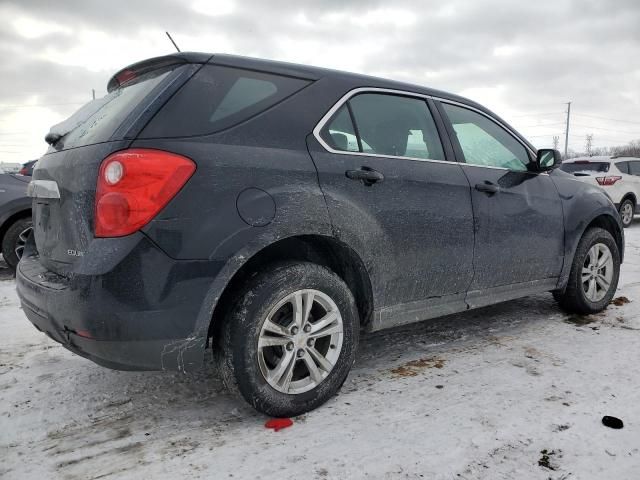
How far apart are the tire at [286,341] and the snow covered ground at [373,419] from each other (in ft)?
0.43

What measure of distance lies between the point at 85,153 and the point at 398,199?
5.07 ft

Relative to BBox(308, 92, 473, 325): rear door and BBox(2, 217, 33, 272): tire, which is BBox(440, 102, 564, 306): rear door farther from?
BBox(2, 217, 33, 272): tire

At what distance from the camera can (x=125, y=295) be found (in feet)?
6.10

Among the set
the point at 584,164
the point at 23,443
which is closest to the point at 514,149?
the point at 23,443

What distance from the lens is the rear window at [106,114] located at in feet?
6.88

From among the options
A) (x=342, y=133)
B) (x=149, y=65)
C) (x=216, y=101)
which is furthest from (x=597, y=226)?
(x=149, y=65)

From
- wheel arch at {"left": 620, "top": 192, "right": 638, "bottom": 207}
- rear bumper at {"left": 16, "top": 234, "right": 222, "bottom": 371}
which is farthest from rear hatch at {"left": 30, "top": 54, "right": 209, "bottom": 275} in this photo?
wheel arch at {"left": 620, "top": 192, "right": 638, "bottom": 207}

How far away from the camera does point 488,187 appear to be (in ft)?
10.1

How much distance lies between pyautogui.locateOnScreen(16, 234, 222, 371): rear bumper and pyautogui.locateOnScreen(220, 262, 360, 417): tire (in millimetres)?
180

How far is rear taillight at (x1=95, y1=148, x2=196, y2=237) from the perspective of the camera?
6.10 ft

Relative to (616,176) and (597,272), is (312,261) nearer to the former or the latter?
(597,272)

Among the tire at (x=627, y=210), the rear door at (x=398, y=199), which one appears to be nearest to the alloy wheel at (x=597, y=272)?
the rear door at (x=398, y=199)

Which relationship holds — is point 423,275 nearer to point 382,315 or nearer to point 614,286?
point 382,315

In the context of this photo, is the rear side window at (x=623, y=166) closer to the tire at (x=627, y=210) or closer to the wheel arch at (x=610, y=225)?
the tire at (x=627, y=210)
